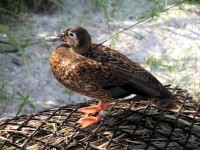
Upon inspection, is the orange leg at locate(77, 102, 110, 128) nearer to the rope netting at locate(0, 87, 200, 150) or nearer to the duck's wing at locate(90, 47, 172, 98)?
the rope netting at locate(0, 87, 200, 150)

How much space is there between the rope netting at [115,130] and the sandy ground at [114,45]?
1341 millimetres

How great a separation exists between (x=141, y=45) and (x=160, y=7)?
584 mm

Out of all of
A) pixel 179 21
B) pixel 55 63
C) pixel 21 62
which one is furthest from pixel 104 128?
pixel 179 21

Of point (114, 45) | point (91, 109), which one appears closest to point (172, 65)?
point (114, 45)

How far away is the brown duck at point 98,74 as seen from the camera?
3.13m

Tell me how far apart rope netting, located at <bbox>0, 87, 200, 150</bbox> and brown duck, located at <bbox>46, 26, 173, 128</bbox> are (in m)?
0.08

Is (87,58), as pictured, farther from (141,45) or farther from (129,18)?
(129,18)

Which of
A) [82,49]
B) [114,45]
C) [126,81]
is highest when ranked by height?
[82,49]

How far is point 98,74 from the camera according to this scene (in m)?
Result: 3.14

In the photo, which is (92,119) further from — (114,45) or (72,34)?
(114,45)

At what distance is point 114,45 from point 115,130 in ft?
8.24

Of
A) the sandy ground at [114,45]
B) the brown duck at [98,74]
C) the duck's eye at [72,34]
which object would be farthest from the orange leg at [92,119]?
the sandy ground at [114,45]

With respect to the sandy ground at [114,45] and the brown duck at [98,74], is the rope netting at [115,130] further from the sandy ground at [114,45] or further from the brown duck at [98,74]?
the sandy ground at [114,45]

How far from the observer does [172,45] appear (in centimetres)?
547
